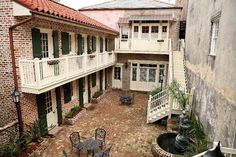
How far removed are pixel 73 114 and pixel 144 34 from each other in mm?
9844

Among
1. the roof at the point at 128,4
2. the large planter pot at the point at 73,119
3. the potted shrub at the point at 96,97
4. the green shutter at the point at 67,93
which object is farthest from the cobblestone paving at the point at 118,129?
the roof at the point at 128,4

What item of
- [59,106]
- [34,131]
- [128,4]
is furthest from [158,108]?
[128,4]

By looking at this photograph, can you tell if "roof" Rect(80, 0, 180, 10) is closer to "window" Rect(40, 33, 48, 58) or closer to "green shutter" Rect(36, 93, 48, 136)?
"window" Rect(40, 33, 48, 58)

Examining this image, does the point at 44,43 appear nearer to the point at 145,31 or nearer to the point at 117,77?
the point at 145,31

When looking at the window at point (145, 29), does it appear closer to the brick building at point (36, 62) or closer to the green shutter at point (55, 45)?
the brick building at point (36, 62)

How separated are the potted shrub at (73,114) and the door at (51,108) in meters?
0.82

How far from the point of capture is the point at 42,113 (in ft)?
29.0

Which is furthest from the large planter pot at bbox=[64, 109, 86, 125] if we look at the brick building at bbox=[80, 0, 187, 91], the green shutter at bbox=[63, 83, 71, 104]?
the brick building at bbox=[80, 0, 187, 91]

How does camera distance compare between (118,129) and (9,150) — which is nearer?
(9,150)

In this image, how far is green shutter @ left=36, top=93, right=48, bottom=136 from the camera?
28.0ft

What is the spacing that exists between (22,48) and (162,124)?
799 cm

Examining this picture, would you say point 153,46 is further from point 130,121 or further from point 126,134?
point 126,134

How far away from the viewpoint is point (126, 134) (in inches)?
377

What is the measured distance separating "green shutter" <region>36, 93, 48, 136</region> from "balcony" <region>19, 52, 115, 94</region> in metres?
1.08
